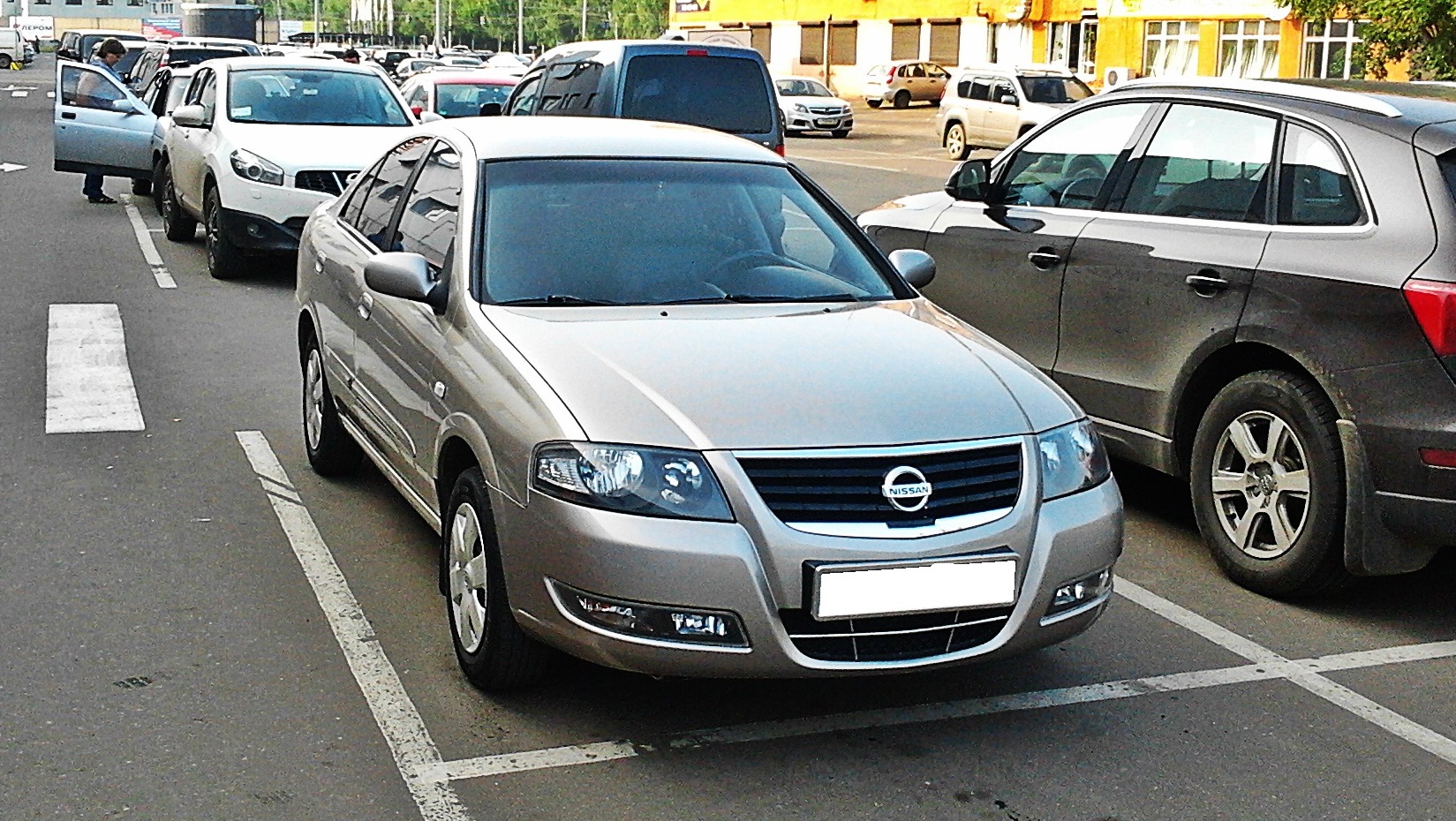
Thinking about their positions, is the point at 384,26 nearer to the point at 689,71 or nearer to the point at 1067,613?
the point at 689,71

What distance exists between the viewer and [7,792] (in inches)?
160

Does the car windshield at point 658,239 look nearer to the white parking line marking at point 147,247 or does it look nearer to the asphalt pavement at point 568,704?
the asphalt pavement at point 568,704

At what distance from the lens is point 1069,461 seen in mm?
4598

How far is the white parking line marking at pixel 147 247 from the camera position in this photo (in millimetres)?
13133

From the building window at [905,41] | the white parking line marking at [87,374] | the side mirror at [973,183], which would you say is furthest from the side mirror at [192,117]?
the building window at [905,41]

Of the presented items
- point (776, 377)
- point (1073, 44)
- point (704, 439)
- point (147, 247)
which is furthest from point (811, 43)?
point (704, 439)

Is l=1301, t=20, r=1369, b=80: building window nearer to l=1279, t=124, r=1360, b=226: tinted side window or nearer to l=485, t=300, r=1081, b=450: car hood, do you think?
l=1279, t=124, r=1360, b=226: tinted side window

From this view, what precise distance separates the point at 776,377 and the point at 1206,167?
256cm

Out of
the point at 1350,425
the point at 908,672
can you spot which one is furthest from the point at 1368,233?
the point at 908,672

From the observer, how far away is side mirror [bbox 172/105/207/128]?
13773mm

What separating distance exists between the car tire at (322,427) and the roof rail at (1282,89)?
3361 millimetres

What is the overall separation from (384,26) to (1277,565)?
457 ft

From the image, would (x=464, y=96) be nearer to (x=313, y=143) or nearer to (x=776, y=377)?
(x=313, y=143)

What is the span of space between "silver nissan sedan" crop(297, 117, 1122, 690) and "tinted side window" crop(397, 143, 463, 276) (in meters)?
0.02
